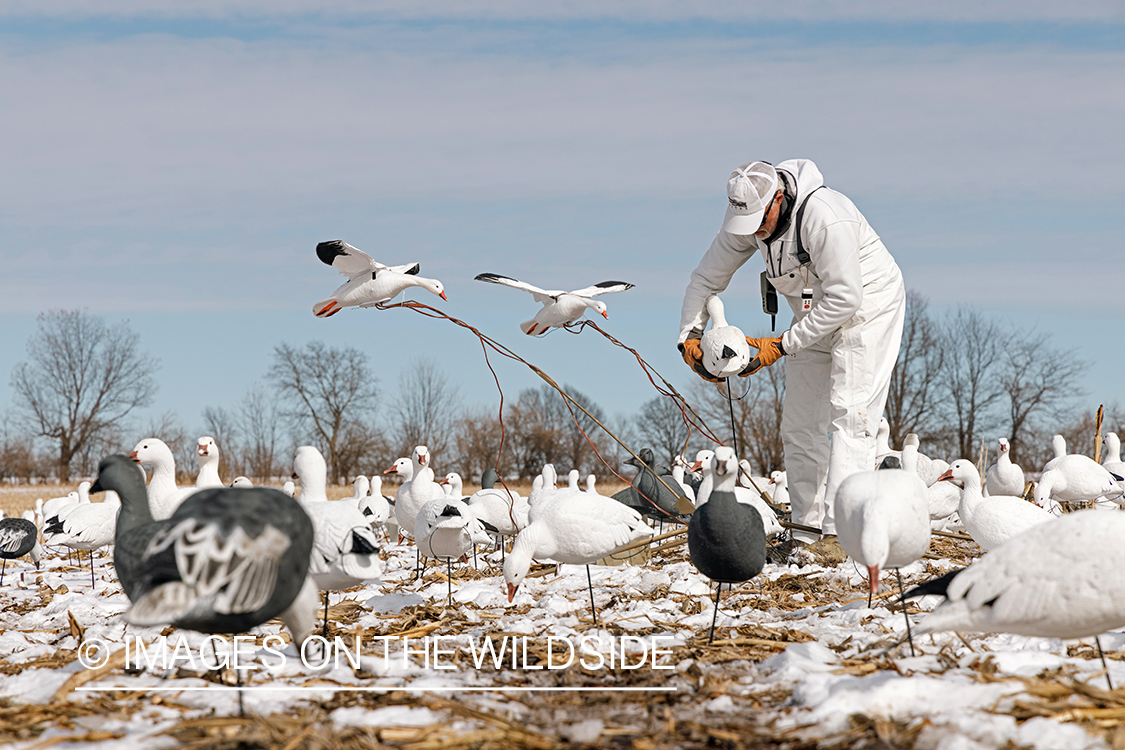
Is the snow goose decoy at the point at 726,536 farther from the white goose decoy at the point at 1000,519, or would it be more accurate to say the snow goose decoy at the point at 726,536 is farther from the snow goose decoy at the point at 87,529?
the snow goose decoy at the point at 87,529

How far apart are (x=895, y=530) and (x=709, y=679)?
144cm

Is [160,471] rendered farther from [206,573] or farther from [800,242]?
[800,242]

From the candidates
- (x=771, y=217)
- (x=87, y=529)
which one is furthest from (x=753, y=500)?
(x=87, y=529)

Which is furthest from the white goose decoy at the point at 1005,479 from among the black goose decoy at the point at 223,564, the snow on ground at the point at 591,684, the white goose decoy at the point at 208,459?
the black goose decoy at the point at 223,564

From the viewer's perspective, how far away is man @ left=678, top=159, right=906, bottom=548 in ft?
23.0

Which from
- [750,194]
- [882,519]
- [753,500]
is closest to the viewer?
[882,519]

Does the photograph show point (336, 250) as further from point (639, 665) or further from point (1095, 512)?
point (1095, 512)

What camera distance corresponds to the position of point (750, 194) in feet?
22.7

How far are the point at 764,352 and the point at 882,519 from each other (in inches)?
104

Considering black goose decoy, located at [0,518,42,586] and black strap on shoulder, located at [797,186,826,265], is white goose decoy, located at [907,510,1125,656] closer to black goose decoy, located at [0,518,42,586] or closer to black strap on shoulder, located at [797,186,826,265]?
black strap on shoulder, located at [797,186,826,265]

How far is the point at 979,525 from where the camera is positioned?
252 inches

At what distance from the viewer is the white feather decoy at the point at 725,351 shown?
7043mm

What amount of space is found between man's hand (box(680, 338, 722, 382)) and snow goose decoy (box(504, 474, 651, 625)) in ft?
5.45

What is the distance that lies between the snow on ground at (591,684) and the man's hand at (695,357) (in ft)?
6.11
